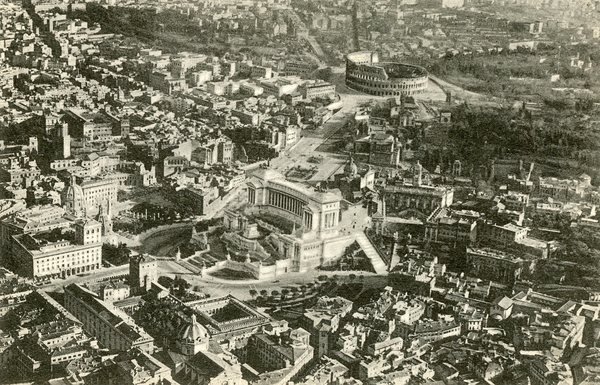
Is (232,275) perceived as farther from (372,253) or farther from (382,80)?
(382,80)

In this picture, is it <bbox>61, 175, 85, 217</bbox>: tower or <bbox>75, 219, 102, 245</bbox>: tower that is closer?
<bbox>75, 219, 102, 245</bbox>: tower

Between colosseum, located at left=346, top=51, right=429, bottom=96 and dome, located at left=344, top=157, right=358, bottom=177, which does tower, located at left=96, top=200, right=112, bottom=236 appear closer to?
dome, located at left=344, top=157, right=358, bottom=177

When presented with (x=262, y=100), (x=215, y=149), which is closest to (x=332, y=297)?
(x=215, y=149)

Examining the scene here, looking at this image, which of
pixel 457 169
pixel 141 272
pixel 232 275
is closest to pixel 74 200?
pixel 141 272

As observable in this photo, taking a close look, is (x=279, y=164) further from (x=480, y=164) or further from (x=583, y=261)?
(x=583, y=261)

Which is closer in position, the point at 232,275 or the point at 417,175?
the point at 232,275

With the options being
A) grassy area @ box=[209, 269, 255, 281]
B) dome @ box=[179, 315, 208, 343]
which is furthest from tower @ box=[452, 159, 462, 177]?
dome @ box=[179, 315, 208, 343]
